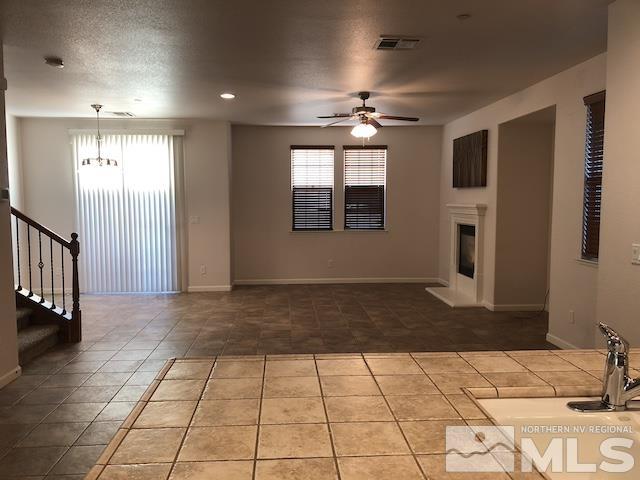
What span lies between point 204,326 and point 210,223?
245 centimetres

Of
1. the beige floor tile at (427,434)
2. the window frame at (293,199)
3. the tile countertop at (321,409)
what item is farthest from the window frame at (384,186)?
the beige floor tile at (427,434)

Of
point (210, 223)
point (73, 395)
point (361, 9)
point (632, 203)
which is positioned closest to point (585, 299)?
point (632, 203)

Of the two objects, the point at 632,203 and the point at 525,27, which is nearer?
the point at 632,203

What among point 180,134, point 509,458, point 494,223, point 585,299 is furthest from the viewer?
point 180,134

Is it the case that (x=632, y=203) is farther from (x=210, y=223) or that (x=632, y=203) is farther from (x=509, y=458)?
(x=210, y=223)

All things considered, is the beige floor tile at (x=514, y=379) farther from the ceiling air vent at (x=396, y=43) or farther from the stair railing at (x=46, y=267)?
the stair railing at (x=46, y=267)

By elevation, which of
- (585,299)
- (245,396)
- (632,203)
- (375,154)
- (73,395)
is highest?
(375,154)

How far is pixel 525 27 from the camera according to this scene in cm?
352

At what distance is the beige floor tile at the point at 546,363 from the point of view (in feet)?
5.35

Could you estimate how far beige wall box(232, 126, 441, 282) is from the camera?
8156 millimetres

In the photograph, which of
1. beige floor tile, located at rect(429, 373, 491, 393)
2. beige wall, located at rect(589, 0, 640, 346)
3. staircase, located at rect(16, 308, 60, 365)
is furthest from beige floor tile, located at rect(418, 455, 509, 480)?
staircase, located at rect(16, 308, 60, 365)

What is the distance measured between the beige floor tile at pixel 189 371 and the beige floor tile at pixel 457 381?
752mm

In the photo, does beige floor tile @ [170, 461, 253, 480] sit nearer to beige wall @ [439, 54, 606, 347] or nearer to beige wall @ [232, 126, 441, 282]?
beige wall @ [439, 54, 606, 347]

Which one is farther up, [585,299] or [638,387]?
[638,387]
